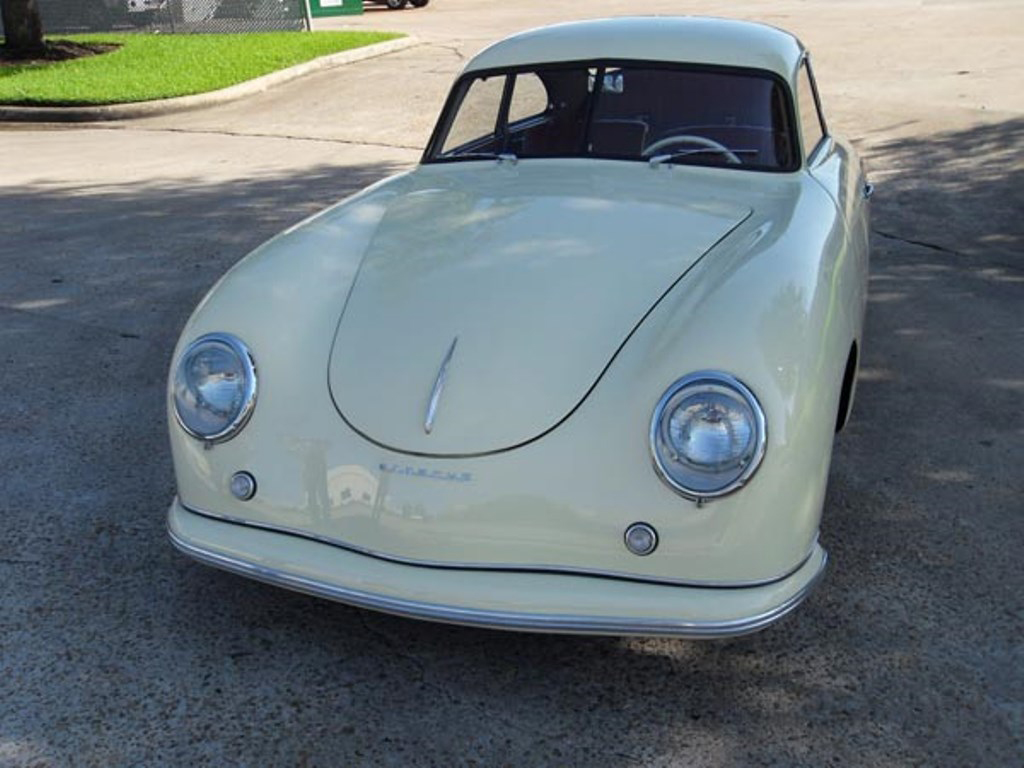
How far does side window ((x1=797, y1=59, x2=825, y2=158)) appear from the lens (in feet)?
14.4

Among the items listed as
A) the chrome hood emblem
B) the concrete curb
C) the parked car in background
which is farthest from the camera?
the parked car in background

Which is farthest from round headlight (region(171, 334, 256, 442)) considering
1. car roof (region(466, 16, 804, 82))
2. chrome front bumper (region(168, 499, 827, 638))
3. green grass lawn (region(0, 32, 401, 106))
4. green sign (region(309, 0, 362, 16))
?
green sign (region(309, 0, 362, 16))

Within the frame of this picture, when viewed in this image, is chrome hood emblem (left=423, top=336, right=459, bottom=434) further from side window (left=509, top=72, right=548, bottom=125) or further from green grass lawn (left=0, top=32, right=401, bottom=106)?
green grass lawn (left=0, top=32, right=401, bottom=106)

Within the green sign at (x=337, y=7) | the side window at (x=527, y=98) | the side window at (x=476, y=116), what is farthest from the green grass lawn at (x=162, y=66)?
the side window at (x=527, y=98)

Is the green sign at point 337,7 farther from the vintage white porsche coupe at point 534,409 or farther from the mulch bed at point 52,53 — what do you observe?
the vintage white porsche coupe at point 534,409

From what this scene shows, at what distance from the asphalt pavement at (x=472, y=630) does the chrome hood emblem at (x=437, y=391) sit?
2.05 feet

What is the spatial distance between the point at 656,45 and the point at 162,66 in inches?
448

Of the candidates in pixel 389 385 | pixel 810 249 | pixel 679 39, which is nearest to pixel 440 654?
pixel 389 385

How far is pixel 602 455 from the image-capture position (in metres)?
2.71

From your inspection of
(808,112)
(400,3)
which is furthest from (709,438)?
(400,3)

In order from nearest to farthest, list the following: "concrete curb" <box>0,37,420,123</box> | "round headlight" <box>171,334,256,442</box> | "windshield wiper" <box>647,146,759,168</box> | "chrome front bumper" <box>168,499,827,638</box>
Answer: "chrome front bumper" <box>168,499,827,638</box>, "round headlight" <box>171,334,256,442</box>, "windshield wiper" <box>647,146,759,168</box>, "concrete curb" <box>0,37,420,123</box>

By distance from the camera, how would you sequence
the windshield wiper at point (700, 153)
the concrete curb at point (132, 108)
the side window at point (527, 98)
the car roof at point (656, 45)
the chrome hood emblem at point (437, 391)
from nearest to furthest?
the chrome hood emblem at point (437, 391)
the windshield wiper at point (700, 153)
the car roof at point (656, 45)
the side window at point (527, 98)
the concrete curb at point (132, 108)

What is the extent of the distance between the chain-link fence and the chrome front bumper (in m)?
16.3

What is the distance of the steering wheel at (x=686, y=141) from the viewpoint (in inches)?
163
